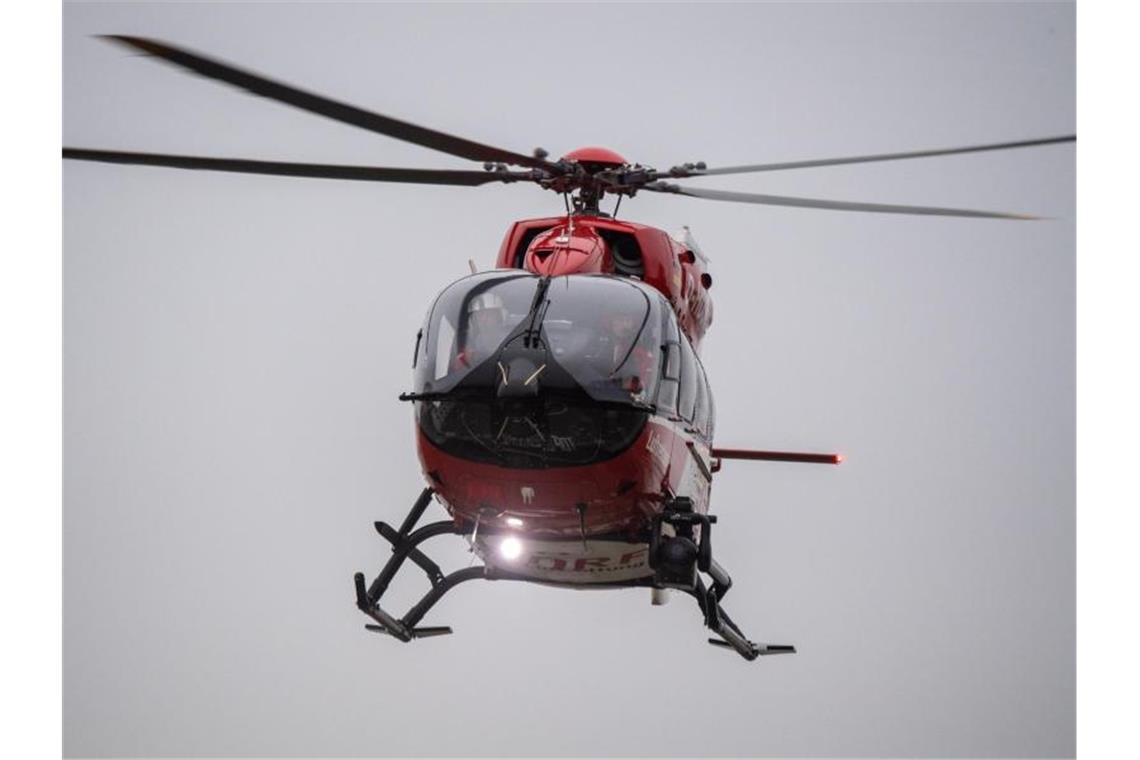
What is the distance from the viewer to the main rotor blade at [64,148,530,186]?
7.95 m

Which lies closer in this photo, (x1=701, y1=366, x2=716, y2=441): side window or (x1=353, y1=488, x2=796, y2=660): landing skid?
(x1=353, y1=488, x2=796, y2=660): landing skid

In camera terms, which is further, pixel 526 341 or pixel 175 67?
pixel 526 341

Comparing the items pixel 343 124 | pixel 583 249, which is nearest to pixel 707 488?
pixel 583 249

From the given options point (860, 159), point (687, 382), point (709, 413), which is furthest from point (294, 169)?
point (709, 413)

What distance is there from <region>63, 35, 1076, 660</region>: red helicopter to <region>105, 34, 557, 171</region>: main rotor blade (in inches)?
1.2

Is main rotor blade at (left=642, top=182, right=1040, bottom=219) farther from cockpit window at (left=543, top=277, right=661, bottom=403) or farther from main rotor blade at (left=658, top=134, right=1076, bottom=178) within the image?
cockpit window at (left=543, top=277, right=661, bottom=403)

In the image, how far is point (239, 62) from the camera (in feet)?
19.9

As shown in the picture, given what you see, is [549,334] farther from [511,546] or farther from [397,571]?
[397,571]

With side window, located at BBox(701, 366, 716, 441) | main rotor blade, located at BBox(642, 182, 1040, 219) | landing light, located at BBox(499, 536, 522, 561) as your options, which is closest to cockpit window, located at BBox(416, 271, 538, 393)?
landing light, located at BBox(499, 536, 522, 561)

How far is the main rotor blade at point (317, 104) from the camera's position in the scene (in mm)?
5836

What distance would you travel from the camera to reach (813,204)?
379 inches

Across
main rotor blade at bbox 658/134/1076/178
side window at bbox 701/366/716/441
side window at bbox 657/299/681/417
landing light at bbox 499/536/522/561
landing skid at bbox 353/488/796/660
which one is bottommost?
landing skid at bbox 353/488/796/660

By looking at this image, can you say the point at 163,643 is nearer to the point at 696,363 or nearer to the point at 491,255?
the point at 491,255

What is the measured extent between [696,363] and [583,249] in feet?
3.48
